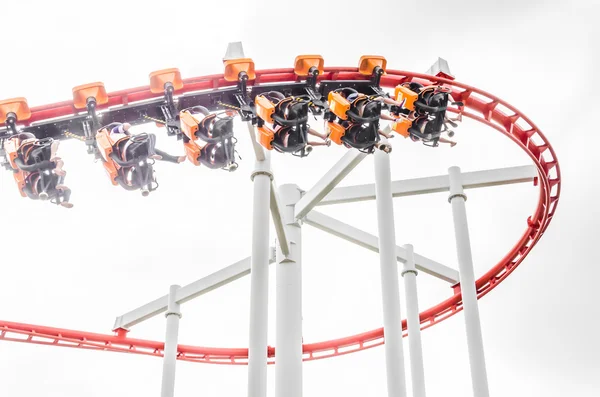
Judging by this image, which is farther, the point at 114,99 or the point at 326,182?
the point at 326,182

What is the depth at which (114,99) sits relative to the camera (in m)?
6.89

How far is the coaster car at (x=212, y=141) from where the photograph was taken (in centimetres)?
632

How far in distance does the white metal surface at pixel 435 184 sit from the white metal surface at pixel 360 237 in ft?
0.87

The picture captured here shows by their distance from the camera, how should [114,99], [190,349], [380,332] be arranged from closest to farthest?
[114,99]
[380,332]
[190,349]

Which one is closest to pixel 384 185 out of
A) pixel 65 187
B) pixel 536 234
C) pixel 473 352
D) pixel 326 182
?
pixel 326 182

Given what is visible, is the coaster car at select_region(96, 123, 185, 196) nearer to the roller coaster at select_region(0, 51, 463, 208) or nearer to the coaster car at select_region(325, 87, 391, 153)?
the roller coaster at select_region(0, 51, 463, 208)

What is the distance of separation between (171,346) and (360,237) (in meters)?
3.12

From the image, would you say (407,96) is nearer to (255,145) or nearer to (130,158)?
(255,145)

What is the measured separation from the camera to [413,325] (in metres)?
9.93

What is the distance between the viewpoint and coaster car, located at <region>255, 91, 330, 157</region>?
6.38 meters

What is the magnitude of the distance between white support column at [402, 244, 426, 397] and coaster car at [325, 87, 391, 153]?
382cm

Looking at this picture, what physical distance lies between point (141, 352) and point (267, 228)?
5.78m

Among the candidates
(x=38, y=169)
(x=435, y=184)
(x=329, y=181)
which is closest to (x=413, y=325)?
(x=435, y=184)

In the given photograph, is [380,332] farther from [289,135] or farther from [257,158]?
[289,135]
